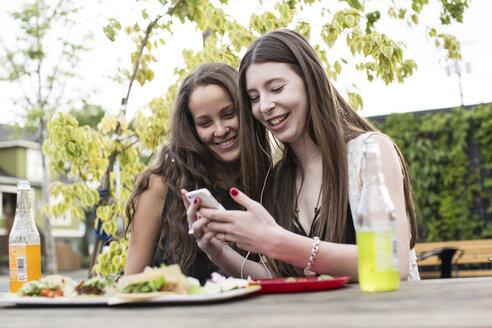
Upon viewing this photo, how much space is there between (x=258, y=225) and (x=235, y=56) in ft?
7.08

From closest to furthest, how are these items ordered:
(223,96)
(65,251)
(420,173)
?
1. (223,96)
2. (420,173)
3. (65,251)

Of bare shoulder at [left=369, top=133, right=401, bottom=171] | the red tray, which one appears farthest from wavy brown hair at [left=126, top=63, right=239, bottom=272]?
the red tray

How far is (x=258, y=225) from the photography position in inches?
63.0

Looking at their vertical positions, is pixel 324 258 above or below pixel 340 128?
below

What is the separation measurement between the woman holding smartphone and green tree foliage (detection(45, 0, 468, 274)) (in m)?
0.74

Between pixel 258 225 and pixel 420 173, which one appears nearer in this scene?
pixel 258 225

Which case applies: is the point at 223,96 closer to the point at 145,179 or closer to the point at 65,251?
the point at 145,179

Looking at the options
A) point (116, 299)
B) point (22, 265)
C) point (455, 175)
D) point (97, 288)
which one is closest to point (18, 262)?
point (22, 265)

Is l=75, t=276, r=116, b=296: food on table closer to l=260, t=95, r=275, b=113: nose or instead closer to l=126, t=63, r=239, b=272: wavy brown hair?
l=260, t=95, r=275, b=113: nose

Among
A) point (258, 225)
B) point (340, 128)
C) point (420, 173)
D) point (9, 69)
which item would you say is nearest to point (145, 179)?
point (340, 128)

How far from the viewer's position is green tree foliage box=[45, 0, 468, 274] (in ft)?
11.0

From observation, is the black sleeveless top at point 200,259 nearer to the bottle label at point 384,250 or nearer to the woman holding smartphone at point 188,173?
the woman holding smartphone at point 188,173

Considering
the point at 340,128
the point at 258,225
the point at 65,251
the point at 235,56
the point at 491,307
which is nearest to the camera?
the point at 491,307

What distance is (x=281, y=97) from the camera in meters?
2.19
